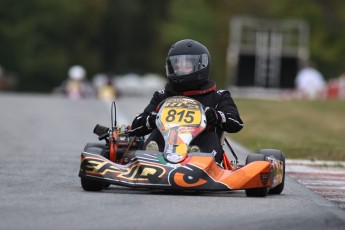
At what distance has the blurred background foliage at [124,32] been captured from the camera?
7669 centimetres

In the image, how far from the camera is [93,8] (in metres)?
107

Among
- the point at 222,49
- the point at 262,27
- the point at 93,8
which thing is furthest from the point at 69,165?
the point at 93,8

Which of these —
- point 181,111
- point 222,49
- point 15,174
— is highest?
point 181,111

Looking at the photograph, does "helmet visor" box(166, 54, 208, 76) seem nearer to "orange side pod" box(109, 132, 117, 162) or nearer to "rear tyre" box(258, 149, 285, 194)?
"orange side pod" box(109, 132, 117, 162)

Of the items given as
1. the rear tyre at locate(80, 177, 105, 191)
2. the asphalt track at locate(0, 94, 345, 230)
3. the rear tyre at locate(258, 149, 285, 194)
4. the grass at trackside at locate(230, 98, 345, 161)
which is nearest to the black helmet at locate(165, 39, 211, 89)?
the rear tyre at locate(258, 149, 285, 194)

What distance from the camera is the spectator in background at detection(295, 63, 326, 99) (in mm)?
42875

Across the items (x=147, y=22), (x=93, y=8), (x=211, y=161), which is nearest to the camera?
(x=211, y=161)

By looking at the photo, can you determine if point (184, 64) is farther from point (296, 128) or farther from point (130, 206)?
point (296, 128)

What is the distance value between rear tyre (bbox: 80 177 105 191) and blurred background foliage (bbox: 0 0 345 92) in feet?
204

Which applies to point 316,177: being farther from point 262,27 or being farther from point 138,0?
point 138,0

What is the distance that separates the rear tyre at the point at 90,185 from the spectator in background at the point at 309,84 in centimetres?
3092

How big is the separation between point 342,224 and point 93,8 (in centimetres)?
9789

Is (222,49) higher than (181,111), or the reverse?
(181,111)

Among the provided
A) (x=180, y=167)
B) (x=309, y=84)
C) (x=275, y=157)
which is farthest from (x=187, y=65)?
(x=309, y=84)
